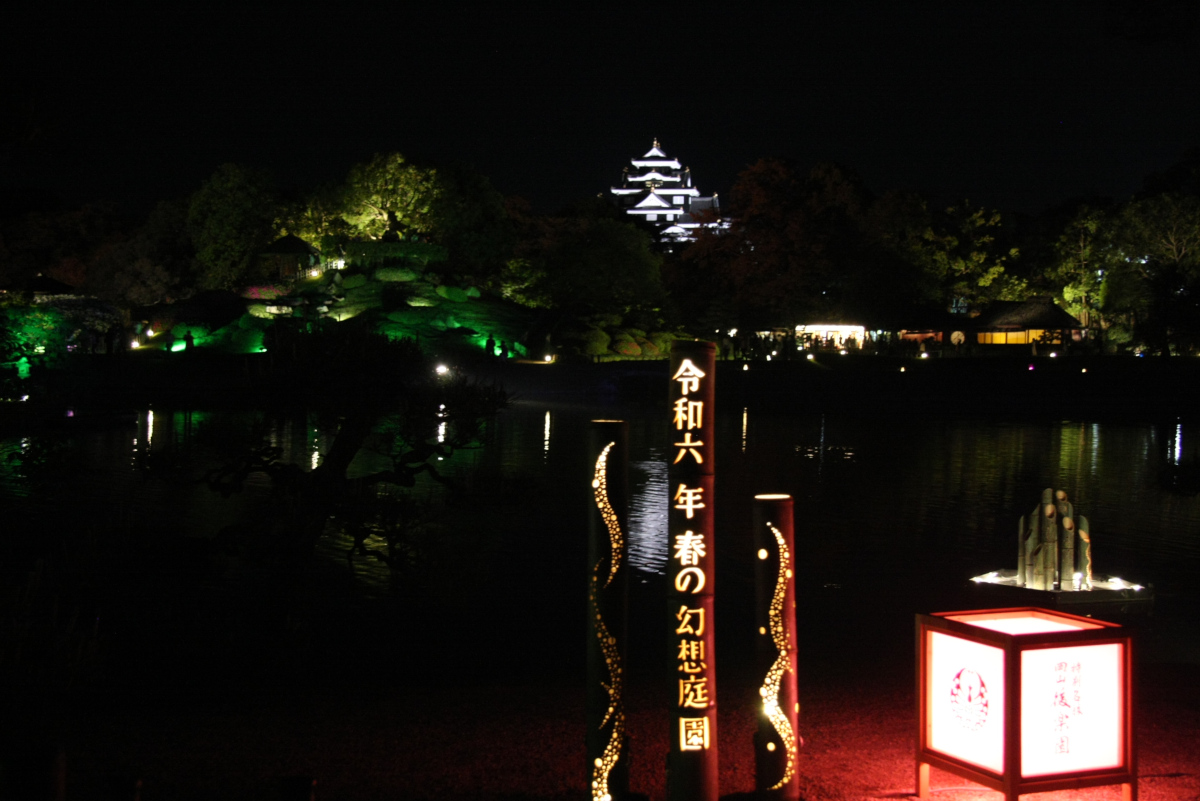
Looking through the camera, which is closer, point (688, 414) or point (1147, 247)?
point (688, 414)

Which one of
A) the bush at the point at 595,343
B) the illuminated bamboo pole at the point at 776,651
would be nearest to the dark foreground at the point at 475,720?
the illuminated bamboo pole at the point at 776,651

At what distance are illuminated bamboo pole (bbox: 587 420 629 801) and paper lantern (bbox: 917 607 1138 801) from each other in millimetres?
1321

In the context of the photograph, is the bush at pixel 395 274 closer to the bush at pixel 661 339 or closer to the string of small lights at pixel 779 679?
the bush at pixel 661 339

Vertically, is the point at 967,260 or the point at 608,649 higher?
the point at 967,260

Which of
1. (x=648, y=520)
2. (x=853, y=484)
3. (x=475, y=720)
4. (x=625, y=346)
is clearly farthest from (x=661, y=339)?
(x=475, y=720)

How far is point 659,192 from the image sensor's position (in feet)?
324

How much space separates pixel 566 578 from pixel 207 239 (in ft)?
163

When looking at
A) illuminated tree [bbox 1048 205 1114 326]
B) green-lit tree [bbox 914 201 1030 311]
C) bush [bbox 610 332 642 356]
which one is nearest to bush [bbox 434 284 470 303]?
bush [bbox 610 332 642 356]

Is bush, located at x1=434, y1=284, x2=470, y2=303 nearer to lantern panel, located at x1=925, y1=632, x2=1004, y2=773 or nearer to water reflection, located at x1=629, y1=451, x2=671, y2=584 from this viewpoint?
water reflection, located at x1=629, y1=451, x2=671, y2=584

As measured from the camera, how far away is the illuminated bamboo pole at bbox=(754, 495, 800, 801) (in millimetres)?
4203

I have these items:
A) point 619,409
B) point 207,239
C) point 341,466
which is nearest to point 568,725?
point 341,466

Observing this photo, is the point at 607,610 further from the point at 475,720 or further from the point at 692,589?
the point at 475,720

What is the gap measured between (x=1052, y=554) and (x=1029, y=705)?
3987 mm

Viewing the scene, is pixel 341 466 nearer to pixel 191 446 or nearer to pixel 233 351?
pixel 191 446
